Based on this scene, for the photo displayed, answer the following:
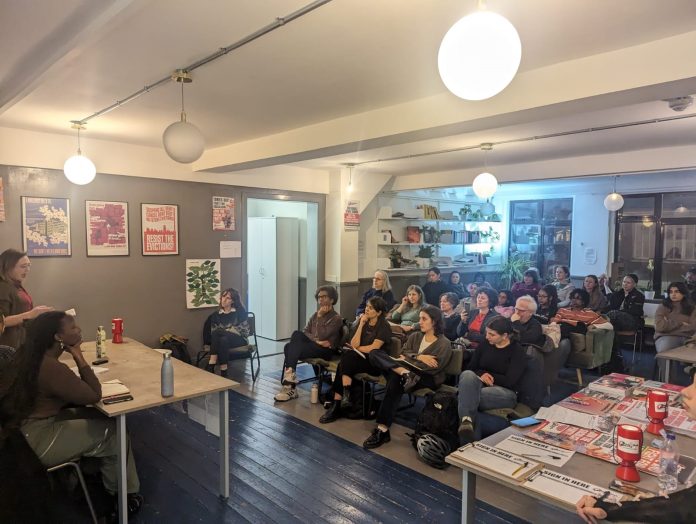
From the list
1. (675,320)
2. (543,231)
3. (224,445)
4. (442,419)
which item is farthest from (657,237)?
(224,445)

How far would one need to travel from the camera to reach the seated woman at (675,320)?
5043mm

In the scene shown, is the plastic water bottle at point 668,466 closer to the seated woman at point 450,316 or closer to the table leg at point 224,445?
the table leg at point 224,445

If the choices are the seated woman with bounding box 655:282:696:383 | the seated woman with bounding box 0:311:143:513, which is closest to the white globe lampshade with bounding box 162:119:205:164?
the seated woman with bounding box 0:311:143:513

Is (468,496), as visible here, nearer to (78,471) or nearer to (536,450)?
(536,450)

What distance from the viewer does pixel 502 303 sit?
6.15m

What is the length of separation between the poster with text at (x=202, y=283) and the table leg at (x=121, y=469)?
3.39 meters

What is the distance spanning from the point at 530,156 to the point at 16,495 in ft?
18.5

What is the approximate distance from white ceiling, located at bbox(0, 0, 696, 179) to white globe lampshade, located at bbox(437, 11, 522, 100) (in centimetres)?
66

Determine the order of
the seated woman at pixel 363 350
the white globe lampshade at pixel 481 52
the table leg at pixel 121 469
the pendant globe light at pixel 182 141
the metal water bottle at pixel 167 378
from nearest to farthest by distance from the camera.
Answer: the white globe lampshade at pixel 481 52
the table leg at pixel 121 469
the metal water bottle at pixel 167 378
the pendant globe light at pixel 182 141
the seated woman at pixel 363 350

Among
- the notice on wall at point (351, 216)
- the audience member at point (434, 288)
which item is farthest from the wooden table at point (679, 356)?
the notice on wall at point (351, 216)

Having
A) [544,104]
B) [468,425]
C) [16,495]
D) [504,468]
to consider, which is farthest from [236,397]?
[544,104]

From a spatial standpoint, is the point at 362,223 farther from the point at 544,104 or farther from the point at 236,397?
the point at 544,104

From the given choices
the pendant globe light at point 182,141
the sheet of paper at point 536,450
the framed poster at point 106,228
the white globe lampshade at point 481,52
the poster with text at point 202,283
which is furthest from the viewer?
the poster with text at point 202,283

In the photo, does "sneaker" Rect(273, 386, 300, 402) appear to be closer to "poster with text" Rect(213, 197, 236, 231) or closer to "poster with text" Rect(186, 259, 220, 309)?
"poster with text" Rect(186, 259, 220, 309)
